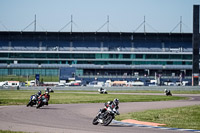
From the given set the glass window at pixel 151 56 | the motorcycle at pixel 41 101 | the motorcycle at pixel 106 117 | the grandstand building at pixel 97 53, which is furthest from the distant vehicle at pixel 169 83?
the motorcycle at pixel 106 117

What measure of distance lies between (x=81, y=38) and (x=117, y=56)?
12788mm

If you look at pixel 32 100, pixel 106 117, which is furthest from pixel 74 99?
pixel 106 117

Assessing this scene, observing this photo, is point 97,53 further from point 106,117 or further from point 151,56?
point 106,117

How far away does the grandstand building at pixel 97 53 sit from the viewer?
390 feet

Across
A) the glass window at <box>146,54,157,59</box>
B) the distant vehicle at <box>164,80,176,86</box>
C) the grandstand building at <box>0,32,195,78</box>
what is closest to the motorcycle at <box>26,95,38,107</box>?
the distant vehicle at <box>164,80,176,86</box>

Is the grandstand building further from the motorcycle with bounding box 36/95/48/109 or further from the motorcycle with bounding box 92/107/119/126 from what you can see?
the motorcycle with bounding box 92/107/119/126

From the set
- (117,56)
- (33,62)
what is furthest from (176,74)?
(33,62)

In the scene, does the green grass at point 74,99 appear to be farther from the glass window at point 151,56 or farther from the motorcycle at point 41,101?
the glass window at point 151,56

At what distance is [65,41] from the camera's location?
125188 millimetres

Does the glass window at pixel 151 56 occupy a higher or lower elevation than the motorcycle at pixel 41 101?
higher

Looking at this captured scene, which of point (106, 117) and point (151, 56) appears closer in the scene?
point (106, 117)

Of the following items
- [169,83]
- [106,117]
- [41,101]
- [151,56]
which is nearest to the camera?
[106,117]

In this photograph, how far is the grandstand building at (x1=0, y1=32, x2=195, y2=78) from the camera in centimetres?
11881

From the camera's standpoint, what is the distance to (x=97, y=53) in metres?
121
